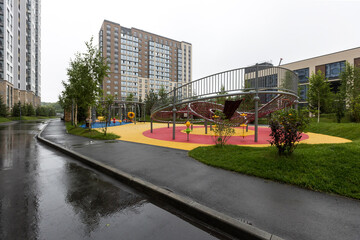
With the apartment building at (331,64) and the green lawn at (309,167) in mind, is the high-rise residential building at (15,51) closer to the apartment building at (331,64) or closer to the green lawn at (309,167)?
the green lawn at (309,167)

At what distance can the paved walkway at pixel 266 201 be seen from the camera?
2.30m

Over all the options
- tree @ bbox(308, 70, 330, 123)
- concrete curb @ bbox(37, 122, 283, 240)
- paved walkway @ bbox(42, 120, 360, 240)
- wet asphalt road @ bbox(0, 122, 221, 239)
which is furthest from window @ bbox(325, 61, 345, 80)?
wet asphalt road @ bbox(0, 122, 221, 239)

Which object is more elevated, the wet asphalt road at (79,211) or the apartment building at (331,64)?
the apartment building at (331,64)

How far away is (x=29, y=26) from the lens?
65938mm

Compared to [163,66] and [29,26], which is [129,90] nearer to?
[163,66]

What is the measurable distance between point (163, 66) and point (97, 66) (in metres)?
93.2

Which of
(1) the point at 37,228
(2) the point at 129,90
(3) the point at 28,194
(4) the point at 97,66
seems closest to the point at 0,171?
(3) the point at 28,194

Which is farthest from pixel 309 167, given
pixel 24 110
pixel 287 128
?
pixel 24 110

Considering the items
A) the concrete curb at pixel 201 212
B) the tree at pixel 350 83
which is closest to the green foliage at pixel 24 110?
the concrete curb at pixel 201 212

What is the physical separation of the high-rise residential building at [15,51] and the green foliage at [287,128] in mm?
62429

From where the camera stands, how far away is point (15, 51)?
54156 mm

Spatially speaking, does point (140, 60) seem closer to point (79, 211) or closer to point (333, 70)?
point (333, 70)

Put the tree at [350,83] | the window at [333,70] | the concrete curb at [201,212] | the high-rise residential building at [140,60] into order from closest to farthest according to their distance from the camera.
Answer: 1. the concrete curb at [201,212]
2. the tree at [350,83]
3. the window at [333,70]
4. the high-rise residential building at [140,60]

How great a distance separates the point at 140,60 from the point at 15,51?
52792 millimetres
